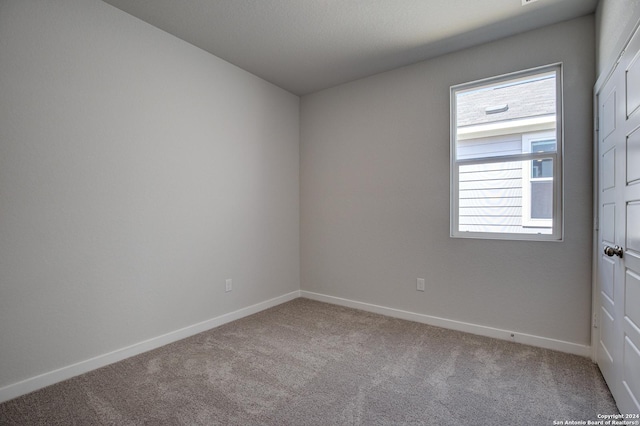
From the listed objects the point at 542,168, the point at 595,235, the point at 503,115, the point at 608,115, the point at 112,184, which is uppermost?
the point at 503,115

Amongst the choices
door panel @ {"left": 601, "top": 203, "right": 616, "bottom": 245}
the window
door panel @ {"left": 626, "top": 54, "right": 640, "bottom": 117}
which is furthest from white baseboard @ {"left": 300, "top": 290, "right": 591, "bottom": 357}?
door panel @ {"left": 626, "top": 54, "right": 640, "bottom": 117}

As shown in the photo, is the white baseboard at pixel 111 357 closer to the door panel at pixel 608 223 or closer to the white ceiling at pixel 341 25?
the white ceiling at pixel 341 25

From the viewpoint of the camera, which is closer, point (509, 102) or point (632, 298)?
point (632, 298)

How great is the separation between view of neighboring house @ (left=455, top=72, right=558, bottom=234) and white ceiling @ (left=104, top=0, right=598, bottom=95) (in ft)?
1.62

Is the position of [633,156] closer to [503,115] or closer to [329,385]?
[503,115]

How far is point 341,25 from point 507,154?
1.85 metres

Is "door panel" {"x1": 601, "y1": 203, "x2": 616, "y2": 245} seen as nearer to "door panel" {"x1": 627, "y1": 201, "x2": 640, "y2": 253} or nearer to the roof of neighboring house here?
"door panel" {"x1": 627, "y1": 201, "x2": 640, "y2": 253}

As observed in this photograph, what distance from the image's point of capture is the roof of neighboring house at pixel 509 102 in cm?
266

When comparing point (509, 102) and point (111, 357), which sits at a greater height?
point (509, 102)

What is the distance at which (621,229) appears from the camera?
1759mm

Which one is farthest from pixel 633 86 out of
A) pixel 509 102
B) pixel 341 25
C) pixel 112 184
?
pixel 112 184

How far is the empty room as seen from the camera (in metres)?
1.90

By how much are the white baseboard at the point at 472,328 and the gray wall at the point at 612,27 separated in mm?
2057

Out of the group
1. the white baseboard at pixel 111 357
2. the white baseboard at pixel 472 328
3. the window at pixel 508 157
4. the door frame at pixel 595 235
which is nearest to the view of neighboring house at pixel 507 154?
the window at pixel 508 157
